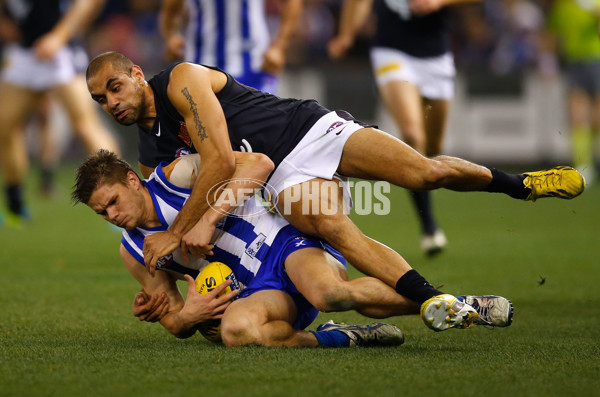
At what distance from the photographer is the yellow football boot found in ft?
14.8

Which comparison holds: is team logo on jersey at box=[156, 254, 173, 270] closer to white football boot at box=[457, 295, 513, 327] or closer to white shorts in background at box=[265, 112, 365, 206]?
white shorts in background at box=[265, 112, 365, 206]

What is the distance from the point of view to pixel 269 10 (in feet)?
58.7

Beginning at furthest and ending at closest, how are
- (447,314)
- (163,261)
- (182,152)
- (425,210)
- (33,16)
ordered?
1. (33,16)
2. (425,210)
3. (182,152)
4. (163,261)
5. (447,314)

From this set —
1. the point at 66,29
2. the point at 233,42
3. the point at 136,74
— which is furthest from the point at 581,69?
the point at 136,74

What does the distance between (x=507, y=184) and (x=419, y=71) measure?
Result: 3.11 metres

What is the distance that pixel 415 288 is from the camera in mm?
3920

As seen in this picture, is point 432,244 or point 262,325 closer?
point 262,325

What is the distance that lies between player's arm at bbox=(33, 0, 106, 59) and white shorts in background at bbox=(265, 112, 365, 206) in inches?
188

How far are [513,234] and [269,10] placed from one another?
404 inches

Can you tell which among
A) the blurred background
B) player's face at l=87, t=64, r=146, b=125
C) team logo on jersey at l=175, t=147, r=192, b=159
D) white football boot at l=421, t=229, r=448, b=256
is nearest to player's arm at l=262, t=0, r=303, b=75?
white football boot at l=421, t=229, r=448, b=256

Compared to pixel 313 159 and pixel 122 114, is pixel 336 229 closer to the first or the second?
pixel 313 159

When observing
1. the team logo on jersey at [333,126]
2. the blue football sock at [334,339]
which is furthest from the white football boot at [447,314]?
the team logo on jersey at [333,126]

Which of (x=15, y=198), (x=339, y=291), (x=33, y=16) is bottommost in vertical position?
(x=339, y=291)

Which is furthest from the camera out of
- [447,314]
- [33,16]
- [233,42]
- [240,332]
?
[33,16]
